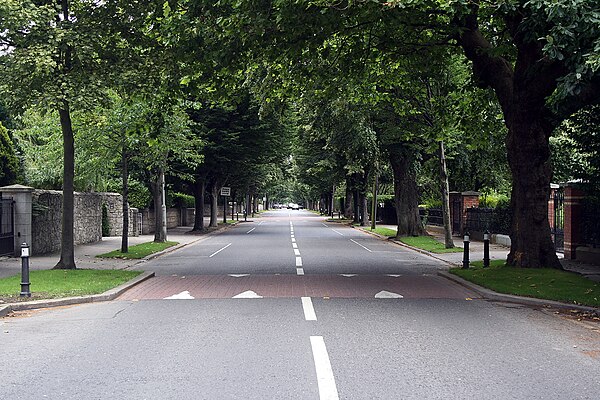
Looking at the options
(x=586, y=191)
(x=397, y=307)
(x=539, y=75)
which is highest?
(x=539, y=75)

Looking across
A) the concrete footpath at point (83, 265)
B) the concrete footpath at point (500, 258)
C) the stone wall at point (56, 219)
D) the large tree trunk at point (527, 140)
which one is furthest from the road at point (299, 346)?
the stone wall at point (56, 219)

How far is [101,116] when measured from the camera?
20.4 metres

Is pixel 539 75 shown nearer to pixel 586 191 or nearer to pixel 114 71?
pixel 586 191

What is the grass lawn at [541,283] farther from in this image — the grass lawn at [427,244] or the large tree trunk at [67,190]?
the large tree trunk at [67,190]

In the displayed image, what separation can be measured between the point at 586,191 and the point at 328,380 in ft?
45.2

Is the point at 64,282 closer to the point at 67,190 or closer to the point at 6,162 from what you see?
the point at 67,190

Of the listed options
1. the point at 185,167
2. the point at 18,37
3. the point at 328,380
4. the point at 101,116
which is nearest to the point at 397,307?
the point at 328,380

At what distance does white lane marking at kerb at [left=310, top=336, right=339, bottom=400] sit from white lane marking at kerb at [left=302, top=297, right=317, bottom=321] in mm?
1524

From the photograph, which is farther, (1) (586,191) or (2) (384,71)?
(2) (384,71)

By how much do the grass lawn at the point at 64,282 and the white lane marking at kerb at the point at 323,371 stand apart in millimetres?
6062

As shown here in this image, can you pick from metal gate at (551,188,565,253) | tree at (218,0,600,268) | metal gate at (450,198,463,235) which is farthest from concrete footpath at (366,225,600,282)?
metal gate at (450,198,463,235)

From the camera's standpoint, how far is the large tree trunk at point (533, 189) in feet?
49.0

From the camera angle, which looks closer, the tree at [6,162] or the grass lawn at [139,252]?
the grass lawn at [139,252]

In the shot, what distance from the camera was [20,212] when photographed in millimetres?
20562
